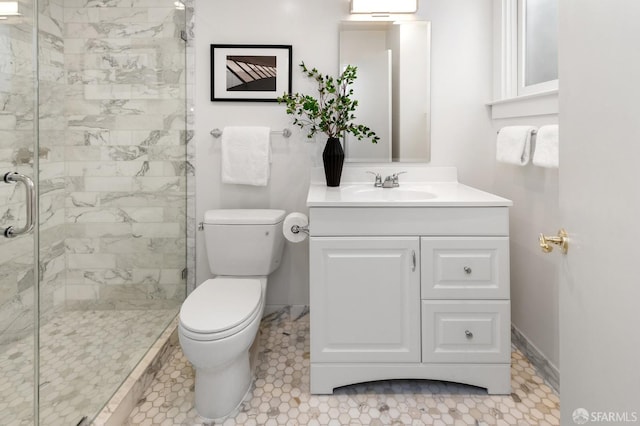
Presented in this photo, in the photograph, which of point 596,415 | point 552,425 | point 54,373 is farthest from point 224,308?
point 552,425

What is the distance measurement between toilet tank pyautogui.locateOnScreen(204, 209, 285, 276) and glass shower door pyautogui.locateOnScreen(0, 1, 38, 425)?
886 mm

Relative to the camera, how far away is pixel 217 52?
219 cm

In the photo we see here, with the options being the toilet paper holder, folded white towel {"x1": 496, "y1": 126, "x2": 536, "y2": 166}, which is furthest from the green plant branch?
folded white towel {"x1": 496, "y1": 126, "x2": 536, "y2": 166}

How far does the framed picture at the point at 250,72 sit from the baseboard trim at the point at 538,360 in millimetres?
1832

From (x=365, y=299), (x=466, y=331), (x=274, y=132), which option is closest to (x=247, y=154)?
(x=274, y=132)

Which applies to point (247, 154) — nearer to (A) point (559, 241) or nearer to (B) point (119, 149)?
(B) point (119, 149)

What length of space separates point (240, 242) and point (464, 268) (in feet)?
3.56

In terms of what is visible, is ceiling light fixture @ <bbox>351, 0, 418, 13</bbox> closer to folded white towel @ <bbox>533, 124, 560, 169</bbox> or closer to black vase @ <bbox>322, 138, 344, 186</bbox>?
black vase @ <bbox>322, 138, 344, 186</bbox>

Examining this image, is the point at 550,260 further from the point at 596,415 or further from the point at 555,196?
the point at 596,415

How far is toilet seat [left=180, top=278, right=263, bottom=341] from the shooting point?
1448mm

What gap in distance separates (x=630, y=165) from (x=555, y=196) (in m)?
1.13

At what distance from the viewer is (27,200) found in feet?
3.59

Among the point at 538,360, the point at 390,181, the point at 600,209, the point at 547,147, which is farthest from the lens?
the point at 390,181

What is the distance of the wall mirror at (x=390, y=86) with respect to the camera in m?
2.18
